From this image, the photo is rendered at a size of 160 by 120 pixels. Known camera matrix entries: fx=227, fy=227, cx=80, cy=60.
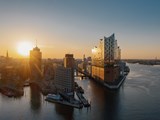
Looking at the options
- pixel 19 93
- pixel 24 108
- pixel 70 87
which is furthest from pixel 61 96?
pixel 19 93

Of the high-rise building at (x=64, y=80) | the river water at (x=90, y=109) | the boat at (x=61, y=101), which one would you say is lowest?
the river water at (x=90, y=109)

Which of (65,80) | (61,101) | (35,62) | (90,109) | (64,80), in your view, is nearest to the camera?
(90,109)

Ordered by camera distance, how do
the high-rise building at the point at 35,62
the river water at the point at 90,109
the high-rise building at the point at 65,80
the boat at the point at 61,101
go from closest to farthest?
the river water at the point at 90,109 → the boat at the point at 61,101 → the high-rise building at the point at 65,80 → the high-rise building at the point at 35,62

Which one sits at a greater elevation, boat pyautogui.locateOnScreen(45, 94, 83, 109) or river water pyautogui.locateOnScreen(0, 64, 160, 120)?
boat pyautogui.locateOnScreen(45, 94, 83, 109)

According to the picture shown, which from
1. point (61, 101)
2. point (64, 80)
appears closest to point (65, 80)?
point (64, 80)

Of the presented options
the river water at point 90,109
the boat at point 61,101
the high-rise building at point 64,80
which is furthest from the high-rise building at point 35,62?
the boat at point 61,101

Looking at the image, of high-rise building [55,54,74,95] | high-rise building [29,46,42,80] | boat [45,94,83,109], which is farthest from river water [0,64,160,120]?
high-rise building [29,46,42,80]

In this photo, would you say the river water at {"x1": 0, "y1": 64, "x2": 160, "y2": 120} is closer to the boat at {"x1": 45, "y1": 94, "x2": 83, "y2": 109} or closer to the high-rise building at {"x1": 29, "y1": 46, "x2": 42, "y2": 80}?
the boat at {"x1": 45, "y1": 94, "x2": 83, "y2": 109}

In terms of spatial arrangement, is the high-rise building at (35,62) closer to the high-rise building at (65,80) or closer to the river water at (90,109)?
the high-rise building at (65,80)

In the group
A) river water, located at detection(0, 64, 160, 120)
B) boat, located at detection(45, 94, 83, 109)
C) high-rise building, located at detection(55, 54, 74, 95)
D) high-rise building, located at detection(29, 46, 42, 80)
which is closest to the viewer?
river water, located at detection(0, 64, 160, 120)

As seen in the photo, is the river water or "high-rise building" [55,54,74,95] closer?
the river water

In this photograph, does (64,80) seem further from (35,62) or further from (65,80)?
(35,62)

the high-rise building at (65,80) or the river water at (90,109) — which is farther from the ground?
the high-rise building at (65,80)
